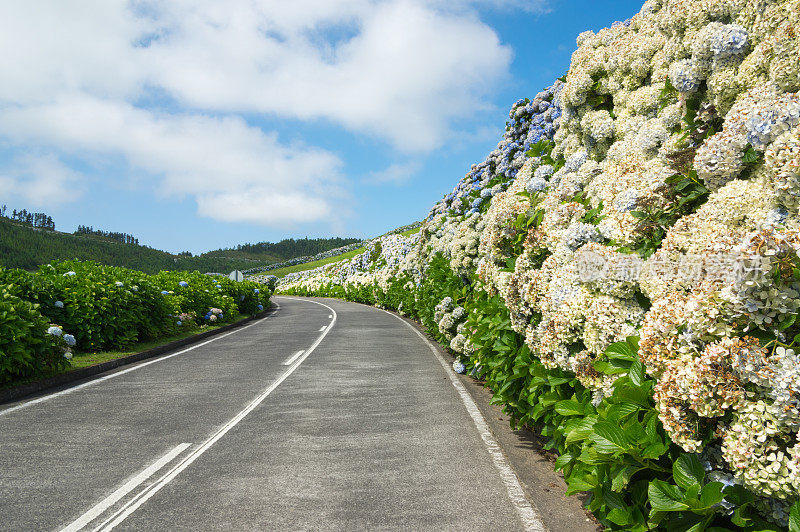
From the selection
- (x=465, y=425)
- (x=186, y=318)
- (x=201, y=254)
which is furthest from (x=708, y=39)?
(x=201, y=254)

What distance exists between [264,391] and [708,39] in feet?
24.4

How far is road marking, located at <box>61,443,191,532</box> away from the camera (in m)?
3.85

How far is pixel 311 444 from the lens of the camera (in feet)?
18.9

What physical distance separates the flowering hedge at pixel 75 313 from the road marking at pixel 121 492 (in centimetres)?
433

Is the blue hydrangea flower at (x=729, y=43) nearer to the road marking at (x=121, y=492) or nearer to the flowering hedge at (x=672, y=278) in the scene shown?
the flowering hedge at (x=672, y=278)

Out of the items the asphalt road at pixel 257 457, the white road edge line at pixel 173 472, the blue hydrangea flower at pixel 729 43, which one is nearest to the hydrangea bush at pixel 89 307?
the asphalt road at pixel 257 457

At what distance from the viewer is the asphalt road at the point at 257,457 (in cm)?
402

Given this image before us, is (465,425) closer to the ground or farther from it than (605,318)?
closer to the ground

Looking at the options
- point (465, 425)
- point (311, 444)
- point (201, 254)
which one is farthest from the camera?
point (201, 254)

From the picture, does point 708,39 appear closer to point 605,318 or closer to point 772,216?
point 772,216

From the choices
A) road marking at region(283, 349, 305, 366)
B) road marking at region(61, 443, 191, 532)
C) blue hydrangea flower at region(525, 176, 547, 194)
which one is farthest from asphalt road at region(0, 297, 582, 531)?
blue hydrangea flower at region(525, 176, 547, 194)

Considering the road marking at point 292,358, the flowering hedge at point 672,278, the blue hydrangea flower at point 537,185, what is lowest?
the road marking at point 292,358

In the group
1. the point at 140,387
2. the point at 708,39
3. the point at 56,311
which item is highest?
the point at 708,39

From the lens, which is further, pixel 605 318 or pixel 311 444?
pixel 311 444
